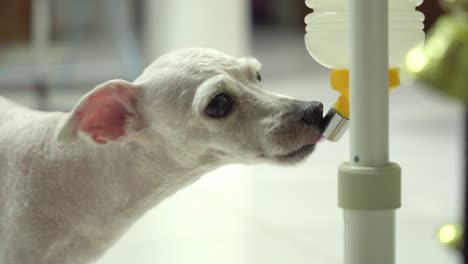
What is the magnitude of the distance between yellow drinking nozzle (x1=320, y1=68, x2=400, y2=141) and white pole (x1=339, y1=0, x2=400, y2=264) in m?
0.07

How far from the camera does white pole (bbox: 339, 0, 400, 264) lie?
0.78m

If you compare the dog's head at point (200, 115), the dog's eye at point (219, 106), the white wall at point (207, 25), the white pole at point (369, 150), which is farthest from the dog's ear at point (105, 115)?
the white wall at point (207, 25)

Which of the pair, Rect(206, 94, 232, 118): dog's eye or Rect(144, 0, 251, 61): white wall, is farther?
Rect(144, 0, 251, 61): white wall

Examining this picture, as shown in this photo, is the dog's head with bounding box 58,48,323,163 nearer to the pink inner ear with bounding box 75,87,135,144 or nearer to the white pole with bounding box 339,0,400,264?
the pink inner ear with bounding box 75,87,135,144

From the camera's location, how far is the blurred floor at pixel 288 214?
1480mm

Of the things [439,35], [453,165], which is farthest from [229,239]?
[439,35]

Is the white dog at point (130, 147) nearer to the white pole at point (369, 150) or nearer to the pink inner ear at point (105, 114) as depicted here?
the pink inner ear at point (105, 114)

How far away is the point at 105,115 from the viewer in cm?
102

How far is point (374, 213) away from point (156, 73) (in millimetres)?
406

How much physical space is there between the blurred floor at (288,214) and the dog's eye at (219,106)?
28 centimetres

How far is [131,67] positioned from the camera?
3465 millimetres

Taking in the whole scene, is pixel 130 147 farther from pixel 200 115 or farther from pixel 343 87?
pixel 343 87

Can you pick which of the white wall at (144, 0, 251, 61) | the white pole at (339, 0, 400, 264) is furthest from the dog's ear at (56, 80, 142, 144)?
the white wall at (144, 0, 251, 61)

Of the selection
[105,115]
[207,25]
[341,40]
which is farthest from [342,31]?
[207,25]
